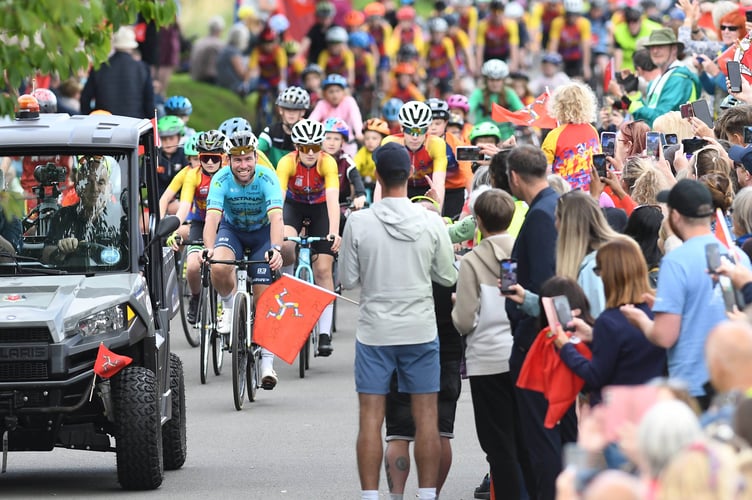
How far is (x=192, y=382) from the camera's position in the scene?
15.1 meters

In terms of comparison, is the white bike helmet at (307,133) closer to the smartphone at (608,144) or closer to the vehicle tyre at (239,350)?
the vehicle tyre at (239,350)

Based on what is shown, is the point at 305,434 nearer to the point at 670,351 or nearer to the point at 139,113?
the point at 670,351

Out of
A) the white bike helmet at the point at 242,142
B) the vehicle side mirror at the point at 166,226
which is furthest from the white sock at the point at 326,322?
the vehicle side mirror at the point at 166,226

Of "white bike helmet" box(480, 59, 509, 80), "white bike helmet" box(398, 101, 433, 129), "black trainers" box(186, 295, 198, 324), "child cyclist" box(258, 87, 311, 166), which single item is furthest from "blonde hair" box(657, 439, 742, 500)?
"white bike helmet" box(480, 59, 509, 80)

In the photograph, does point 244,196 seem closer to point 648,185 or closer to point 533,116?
point 533,116

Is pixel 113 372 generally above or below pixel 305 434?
above

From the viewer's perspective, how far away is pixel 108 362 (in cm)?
997

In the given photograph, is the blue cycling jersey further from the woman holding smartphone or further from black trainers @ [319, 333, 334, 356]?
the woman holding smartphone

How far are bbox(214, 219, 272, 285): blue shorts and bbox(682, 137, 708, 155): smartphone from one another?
159 inches

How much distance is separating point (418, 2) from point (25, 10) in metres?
43.6

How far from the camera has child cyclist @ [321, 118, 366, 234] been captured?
16.6 metres

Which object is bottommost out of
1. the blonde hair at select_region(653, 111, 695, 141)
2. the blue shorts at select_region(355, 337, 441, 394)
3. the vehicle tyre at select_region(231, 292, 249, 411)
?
the vehicle tyre at select_region(231, 292, 249, 411)

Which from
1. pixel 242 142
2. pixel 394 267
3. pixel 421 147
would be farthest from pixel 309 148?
pixel 394 267

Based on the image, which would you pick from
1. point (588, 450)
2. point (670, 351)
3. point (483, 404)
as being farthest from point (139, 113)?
point (588, 450)
